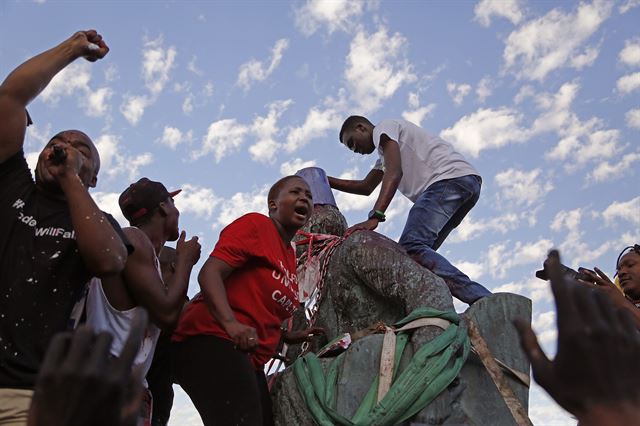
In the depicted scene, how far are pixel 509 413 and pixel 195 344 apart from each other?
6.85ft

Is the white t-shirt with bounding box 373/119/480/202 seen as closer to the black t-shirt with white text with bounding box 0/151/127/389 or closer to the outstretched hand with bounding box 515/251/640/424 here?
the black t-shirt with white text with bounding box 0/151/127/389

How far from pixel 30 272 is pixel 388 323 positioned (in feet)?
9.88

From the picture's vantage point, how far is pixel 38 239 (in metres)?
3.21

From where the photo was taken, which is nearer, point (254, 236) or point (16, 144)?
point (16, 144)

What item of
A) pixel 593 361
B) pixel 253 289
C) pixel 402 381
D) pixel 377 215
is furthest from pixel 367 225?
pixel 593 361

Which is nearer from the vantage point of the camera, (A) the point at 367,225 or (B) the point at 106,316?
(B) the point at 106,316

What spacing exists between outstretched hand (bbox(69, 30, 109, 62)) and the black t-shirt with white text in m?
0.51

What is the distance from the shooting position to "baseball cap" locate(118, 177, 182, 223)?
4461 mm

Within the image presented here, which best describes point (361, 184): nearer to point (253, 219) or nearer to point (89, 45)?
point (253, 219)

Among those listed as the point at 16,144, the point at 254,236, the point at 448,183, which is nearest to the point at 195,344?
the point at 254,236

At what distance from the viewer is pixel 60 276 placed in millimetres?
3178

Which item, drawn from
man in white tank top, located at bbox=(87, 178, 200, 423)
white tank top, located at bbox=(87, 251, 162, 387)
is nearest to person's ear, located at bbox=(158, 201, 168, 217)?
man in white tank top, located at bbox=(87, 178, 200, 423)

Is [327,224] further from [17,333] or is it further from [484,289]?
[17,333]

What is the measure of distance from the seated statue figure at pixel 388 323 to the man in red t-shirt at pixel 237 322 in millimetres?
533
